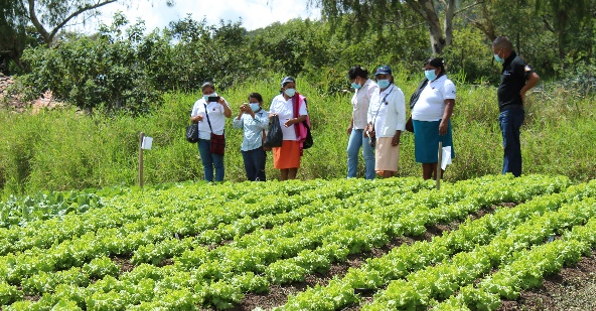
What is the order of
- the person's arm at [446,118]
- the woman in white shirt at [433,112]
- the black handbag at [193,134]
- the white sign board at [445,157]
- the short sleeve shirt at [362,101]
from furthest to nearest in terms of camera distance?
1. the black handbag at [193,134]
2. the short sleeve shirt at [362,101]
3. the woman in white shirt at [433,112]
4. the person's arm at [446,118]
5. the white sign board at [445,157]

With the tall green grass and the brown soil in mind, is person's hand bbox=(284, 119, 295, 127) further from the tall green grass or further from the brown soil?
the brown soil

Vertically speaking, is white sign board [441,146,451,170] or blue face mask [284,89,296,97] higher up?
blue face mask [284,89,296,97]

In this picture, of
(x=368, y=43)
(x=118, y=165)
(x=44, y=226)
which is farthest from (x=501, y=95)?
(x=368, y=43)

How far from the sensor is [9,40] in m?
28.0

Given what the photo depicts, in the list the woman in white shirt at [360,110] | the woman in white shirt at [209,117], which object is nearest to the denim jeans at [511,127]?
the woman in white shirt at [360,110]

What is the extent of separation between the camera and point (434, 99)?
30.7 feet

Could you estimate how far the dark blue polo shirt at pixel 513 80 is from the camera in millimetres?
9203

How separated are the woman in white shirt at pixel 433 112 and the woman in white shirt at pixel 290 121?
1.76m

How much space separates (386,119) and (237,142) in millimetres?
4774

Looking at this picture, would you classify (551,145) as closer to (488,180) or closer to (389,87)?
(488,180)

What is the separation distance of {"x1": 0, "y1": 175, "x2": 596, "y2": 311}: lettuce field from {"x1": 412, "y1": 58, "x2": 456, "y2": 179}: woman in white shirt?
46cm

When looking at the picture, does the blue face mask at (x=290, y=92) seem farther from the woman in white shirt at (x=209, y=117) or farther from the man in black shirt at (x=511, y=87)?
the man in black shirt at (x=511, y=87)

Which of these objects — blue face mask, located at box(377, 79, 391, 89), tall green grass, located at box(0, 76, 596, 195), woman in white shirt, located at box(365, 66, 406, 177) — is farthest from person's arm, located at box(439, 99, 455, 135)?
tall green grass, located at box(0, 76, 596, 195)

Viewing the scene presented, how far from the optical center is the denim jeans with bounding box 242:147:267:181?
10.9 metres
